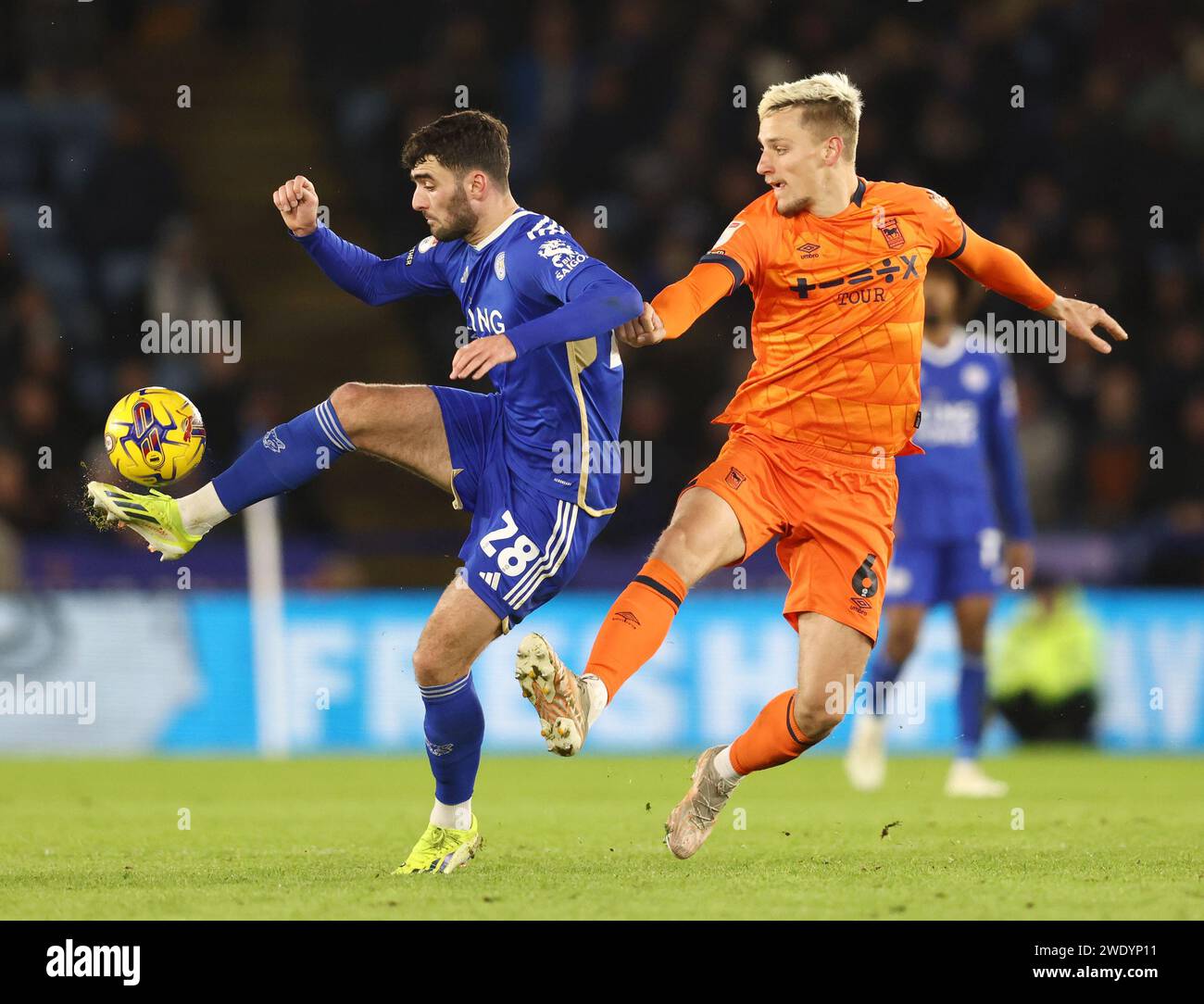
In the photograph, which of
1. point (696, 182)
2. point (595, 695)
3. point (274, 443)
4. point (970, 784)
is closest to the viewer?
point (595, 695)

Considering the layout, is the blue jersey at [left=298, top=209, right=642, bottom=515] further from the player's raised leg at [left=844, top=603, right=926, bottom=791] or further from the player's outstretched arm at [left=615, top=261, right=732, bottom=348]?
the player's raised leg at [left=844, top=603, right=926, bottom=791]

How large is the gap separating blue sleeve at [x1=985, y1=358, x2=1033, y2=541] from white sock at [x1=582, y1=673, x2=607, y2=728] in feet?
14.4

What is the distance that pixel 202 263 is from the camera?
13.3 meters

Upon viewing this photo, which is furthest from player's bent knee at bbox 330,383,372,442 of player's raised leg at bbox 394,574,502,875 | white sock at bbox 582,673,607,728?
white sock at bbox 582,673,607,728

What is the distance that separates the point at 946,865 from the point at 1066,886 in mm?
546

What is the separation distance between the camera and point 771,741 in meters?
5.74

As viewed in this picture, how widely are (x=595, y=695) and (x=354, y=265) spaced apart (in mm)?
1883

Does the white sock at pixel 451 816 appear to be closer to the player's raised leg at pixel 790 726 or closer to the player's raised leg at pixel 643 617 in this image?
the player's raised leg at pixel 790 726

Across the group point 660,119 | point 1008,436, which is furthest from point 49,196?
point 1008,436

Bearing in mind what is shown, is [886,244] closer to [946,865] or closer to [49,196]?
[946,865]

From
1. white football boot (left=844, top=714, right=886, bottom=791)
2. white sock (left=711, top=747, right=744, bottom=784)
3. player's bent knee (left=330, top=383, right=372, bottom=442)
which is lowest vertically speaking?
white football boot (left=844, top=714, right=886, bottom=791)

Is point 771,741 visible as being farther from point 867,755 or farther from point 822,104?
point 867,755

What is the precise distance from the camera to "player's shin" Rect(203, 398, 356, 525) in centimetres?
567

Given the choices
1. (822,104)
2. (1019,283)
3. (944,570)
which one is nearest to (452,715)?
(822,104)
